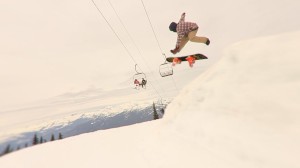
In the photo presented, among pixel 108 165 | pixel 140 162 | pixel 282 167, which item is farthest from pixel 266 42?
pixel 108 165

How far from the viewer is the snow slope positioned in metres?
4.77

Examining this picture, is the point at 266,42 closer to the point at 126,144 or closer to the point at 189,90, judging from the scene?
the point at 189,90

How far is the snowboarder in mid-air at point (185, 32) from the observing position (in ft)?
36.0

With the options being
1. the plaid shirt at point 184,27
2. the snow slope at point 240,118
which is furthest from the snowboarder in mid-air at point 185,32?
the snow slope at point 240,118

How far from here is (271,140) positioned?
4.77 meters

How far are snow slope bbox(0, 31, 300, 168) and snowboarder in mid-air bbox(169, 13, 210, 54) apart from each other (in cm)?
334

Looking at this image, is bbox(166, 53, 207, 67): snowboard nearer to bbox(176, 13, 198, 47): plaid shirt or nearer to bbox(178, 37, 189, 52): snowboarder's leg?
bbox(178, 37, 189, 52): snowboarder's leg

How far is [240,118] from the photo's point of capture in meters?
5.81

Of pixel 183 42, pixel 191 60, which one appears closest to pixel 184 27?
pixel 183 42

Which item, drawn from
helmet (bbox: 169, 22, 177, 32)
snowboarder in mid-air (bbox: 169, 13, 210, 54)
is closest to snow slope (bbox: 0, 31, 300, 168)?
snowboarder in mid-air (bbox: 169, 13, 210, 54)

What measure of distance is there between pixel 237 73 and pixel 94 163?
219 inches

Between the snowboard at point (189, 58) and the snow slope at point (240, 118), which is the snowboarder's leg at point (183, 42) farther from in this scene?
the snowboard at point (189, 58)

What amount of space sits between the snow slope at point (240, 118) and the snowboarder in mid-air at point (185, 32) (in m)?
3.34

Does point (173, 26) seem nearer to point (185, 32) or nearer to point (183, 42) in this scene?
point (185, 32)
